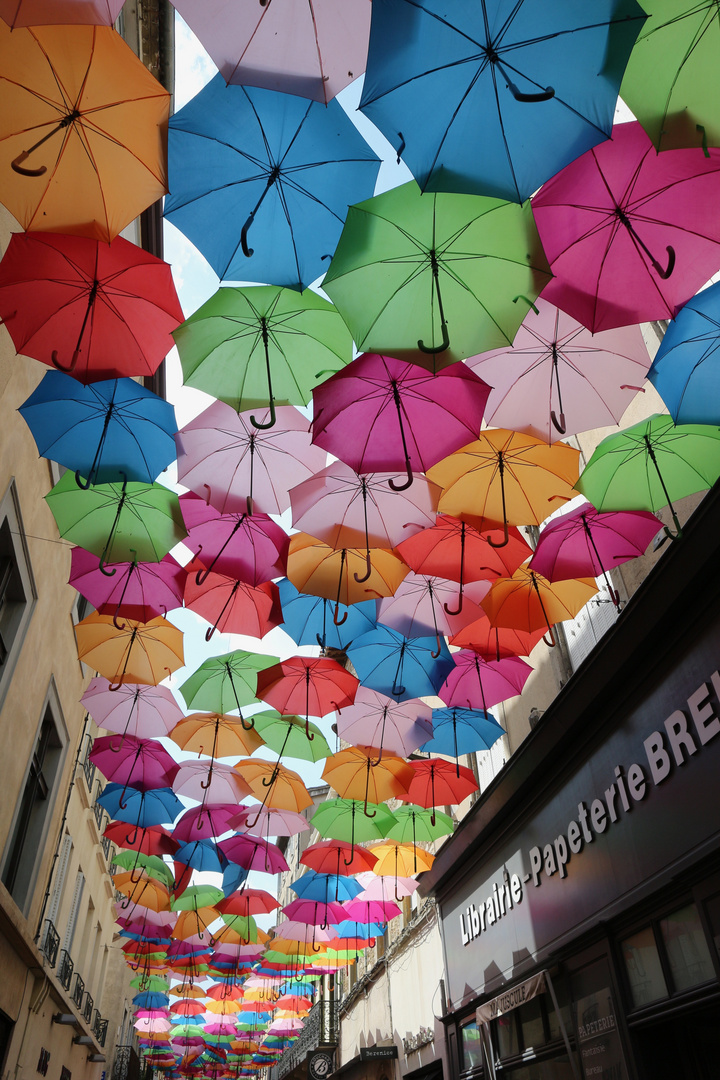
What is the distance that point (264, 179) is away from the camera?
4.50m

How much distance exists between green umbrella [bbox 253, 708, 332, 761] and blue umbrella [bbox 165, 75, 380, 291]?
6822 millimetres

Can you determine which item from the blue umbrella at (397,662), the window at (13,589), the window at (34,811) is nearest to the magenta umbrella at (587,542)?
the blue umbrella at (397,662)

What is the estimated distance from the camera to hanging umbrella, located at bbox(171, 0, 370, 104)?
156 inches

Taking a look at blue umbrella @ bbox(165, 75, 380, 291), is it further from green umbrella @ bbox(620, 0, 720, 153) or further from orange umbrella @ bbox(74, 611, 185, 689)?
orange umbrella @ bbox(74, 611, 185, 689)

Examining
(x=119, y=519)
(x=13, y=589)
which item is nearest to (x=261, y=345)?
(x=119, y=519)

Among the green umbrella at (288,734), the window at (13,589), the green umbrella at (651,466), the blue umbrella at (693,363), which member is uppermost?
the window at (13,589)

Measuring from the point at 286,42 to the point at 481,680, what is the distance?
6.92 metres

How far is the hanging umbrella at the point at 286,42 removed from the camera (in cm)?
396

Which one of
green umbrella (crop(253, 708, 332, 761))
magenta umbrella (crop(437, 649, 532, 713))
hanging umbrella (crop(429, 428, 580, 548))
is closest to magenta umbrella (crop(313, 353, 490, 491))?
hanging umbrella (crop(429, 428, 580, 548))

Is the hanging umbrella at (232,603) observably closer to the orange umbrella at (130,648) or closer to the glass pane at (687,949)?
the orange umbrella at (130,648)

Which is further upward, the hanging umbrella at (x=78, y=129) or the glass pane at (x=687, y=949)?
the hanging umbrella at (x=78, y=129)

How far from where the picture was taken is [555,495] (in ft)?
20.9

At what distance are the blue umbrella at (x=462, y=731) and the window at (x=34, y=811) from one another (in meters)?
6.28

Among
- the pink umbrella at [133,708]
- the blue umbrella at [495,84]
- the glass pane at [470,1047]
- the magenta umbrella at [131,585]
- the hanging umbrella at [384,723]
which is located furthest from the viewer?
the glass pane at [470,1047]
